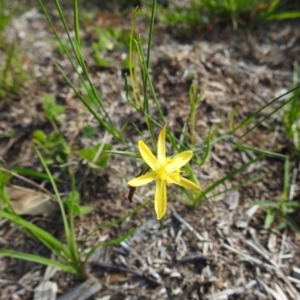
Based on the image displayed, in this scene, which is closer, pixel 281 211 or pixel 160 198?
pixel 160 198

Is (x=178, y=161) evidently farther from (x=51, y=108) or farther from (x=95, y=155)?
(x=51, y=108)

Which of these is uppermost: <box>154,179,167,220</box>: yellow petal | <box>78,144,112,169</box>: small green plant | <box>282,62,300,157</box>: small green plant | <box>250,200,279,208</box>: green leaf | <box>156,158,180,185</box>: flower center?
<box>282,62,300,157</box>: small green plant

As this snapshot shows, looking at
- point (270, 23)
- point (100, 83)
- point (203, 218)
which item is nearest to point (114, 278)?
point (203, 218)

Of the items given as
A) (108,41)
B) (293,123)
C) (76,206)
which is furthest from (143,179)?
(108,41)

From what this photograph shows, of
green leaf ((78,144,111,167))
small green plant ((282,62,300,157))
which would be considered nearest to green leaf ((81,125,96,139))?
green leaf ((78,144,111,167))

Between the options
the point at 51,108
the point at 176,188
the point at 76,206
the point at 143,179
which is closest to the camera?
the point at 143,179

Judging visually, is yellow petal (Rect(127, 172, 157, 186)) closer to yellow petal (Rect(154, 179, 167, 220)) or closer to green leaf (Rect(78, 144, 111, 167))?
yellow petal (Rect(154, 179, 167, 220))

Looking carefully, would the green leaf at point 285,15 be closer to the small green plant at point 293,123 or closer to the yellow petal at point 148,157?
Result: the small green plant at point 293,123
